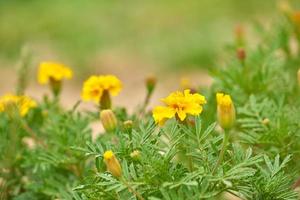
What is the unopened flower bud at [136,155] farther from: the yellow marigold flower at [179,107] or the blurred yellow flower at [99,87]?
the blurred yellow flower at [99,87]

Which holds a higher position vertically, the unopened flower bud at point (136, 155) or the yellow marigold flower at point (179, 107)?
the yellow marigold flower at point (179, 107)

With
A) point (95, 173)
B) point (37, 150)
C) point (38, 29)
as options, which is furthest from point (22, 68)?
point (38, 29)

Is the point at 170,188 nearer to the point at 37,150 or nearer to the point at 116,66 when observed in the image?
the point at 37,150

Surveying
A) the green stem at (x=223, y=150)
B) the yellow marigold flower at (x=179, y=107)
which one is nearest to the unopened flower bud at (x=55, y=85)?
the yellow marigold flower at (x=179, y=107)

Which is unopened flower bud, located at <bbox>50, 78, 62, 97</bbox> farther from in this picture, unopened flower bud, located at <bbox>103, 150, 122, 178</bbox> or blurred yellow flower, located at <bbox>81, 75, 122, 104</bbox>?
unopened flower bud, located at <bbox>103, 150, 122, 178</bbox>

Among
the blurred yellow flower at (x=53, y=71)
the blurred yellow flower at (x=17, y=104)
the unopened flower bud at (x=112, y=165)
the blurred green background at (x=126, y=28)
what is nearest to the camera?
the unopened flower bud at (x=112, y=165)

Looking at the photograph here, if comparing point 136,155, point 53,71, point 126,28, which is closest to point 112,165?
point 136,155
